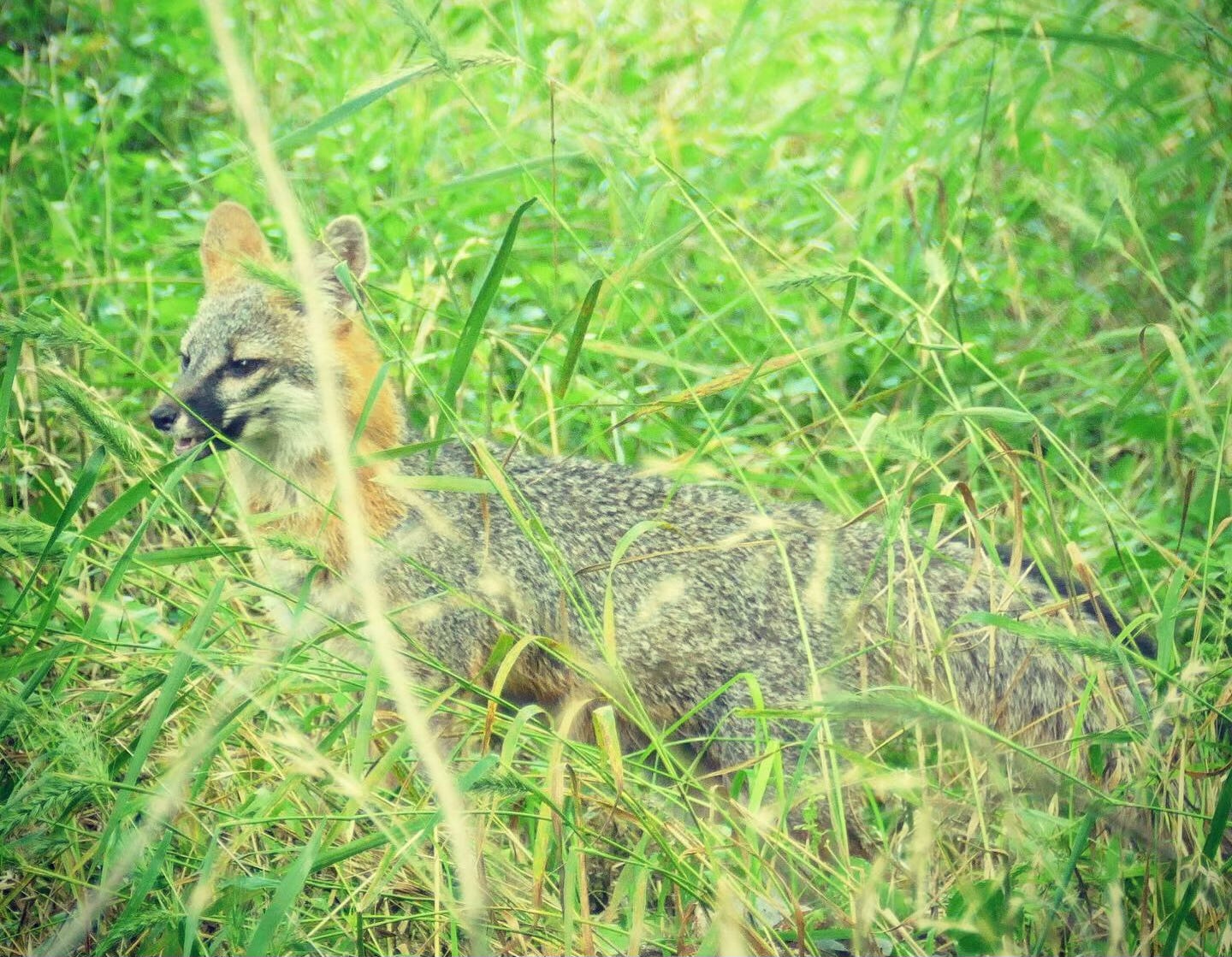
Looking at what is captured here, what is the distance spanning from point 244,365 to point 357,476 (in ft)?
1.57

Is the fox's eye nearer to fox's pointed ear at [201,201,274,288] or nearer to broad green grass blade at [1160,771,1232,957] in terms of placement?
fox's pointed ear at [201,201,274,288]

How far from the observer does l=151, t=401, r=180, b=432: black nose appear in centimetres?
340

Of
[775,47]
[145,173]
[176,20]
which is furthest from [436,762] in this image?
[176,20]

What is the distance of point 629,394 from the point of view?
3859mm

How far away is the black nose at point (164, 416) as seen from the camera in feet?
11.2

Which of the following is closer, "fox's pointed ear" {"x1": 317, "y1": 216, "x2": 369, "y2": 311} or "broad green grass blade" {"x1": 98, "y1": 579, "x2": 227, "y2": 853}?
"broad green grass blade" {"x1": 98, "y1": 579, "x2": 227, "y2": 853}

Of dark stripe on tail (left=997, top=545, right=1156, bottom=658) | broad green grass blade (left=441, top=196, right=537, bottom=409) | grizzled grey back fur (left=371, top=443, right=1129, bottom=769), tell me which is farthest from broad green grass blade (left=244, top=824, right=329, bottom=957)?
dark stripe on tail (left=997, top=545, right=1156, bottom=658)

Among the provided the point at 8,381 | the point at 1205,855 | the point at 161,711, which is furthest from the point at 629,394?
the point at 1205,855

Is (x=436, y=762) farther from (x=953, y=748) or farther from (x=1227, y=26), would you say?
(x=1227, y=26)

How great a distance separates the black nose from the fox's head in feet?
0.38

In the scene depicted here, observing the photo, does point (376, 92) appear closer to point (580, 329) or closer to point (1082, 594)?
point (580, 329)

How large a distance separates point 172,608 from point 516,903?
1972mm

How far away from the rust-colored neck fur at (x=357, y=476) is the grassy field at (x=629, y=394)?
183 mm

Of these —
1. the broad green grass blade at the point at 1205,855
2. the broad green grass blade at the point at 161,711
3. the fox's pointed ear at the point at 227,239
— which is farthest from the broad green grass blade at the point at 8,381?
the broad green grass blade at the point at 1205,855
